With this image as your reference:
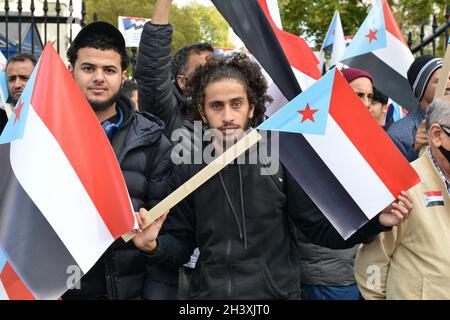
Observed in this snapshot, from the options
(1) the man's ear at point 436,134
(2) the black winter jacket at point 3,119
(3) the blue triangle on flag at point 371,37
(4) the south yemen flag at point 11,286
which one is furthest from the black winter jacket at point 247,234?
(3) the blue triangle on flag at point 371,37

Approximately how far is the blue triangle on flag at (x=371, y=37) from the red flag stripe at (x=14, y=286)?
3.89 meters

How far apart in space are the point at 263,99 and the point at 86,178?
1036mm

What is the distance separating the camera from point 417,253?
9.59 ft

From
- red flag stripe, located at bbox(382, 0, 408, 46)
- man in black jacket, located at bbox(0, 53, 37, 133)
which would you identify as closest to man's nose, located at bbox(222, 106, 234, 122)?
man in black jacket, located at bbox(0, 53, 37, 133)

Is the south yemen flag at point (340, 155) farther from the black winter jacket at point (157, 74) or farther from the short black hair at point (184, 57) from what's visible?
the short black hair at point (184, 57)

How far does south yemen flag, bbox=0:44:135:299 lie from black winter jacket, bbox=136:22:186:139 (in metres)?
0.82

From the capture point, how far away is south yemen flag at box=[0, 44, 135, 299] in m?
2.82

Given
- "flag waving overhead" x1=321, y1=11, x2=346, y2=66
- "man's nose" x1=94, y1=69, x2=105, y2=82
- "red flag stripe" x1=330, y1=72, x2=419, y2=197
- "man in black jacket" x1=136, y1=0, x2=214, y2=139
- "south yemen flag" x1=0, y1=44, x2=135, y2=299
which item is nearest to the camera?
"south yemen flag" x1=0, y1=44, x2=135, y2=299

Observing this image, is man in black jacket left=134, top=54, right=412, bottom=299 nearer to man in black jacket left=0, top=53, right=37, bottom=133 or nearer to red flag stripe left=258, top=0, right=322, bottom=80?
red flag stripe left=258, top=0, right=322, bottom=80

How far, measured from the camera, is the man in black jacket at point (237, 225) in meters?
3.00

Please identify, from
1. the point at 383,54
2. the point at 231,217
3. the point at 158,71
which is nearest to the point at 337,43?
the point at 383,54
